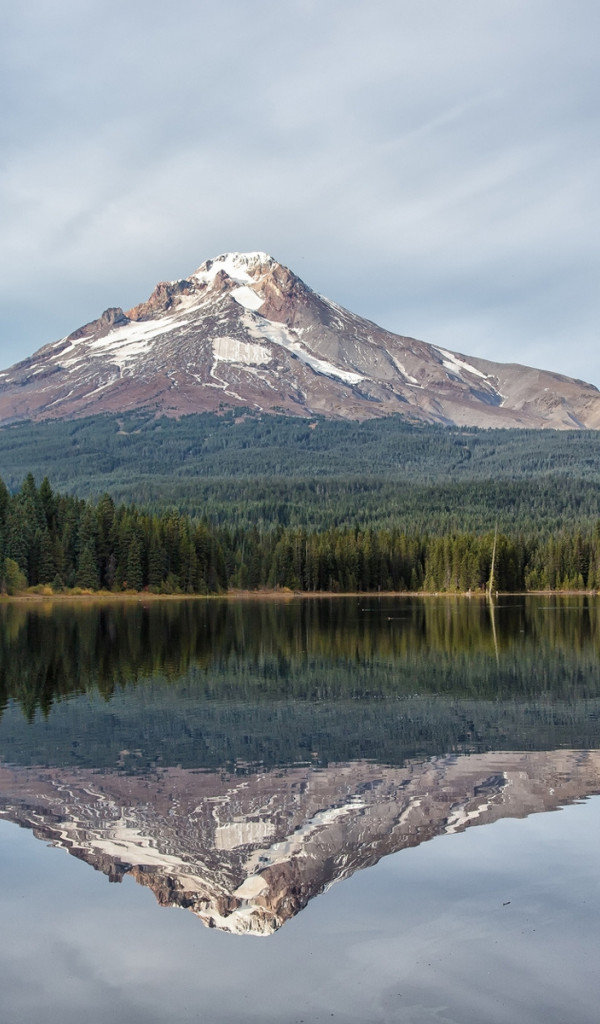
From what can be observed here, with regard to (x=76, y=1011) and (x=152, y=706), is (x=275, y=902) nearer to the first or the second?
(x=76, y=1011)

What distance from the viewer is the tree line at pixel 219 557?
134 m

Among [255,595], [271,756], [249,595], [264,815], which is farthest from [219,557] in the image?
[264,815]

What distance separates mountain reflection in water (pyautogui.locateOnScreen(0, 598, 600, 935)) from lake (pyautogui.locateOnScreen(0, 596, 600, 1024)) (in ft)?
0.31

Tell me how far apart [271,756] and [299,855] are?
9093 millimetres

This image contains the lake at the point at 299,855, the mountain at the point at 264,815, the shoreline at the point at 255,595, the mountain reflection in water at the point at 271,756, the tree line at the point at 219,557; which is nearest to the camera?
the lake at the point at 299,855

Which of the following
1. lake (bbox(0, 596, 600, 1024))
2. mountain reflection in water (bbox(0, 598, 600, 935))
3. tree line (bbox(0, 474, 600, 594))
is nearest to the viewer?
lake (bbox(0, 596, 600, 1024))

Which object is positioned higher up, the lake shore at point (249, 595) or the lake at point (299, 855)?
the lake at point (299, 855)

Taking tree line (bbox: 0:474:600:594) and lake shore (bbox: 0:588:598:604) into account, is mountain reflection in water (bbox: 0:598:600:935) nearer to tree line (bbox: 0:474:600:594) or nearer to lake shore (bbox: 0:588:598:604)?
lake shore (bbox: 0:588:598:604)

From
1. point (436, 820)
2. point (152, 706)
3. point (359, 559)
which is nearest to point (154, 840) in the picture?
point (436, 820)

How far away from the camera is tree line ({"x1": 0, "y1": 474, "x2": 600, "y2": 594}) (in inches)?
5295

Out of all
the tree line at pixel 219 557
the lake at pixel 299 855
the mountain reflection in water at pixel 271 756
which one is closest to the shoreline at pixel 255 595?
the tree line at pixel 219 557

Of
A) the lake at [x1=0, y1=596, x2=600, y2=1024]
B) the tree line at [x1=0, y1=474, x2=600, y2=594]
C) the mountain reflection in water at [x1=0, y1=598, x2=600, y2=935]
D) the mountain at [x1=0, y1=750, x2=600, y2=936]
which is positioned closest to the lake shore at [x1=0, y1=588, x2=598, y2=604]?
the tree line at [x1=0, y1=474, x2=600, y2=594]

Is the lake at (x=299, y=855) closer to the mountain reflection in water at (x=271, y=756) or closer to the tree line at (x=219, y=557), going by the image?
the mountain reflection in water at (x=271, y=756)

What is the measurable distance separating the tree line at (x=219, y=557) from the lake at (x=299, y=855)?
98565 mm
